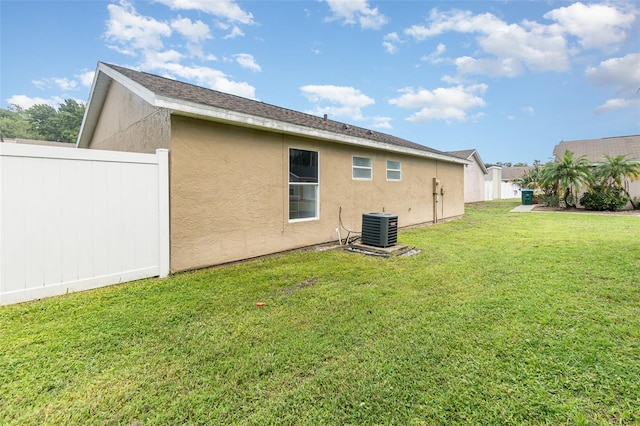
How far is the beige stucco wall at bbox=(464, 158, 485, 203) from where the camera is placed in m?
23.5

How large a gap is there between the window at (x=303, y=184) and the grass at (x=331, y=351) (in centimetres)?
247

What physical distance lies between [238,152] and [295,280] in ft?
9.23

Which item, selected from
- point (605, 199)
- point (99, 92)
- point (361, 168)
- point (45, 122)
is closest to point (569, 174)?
point (605, 199)

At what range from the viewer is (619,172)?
15.2m

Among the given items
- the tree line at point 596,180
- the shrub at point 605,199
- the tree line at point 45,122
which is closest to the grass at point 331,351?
the tree line at point 596,180

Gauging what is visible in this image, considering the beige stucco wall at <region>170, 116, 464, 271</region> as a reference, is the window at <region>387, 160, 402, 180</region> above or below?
above

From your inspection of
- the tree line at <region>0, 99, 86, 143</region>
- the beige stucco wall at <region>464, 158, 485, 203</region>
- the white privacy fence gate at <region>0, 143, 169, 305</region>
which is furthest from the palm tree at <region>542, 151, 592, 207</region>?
the tree line at <region>0, 99, 86, 143</region>

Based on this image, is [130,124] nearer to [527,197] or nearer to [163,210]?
[163,210]

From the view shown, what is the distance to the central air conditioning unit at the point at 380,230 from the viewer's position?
6.77 metres

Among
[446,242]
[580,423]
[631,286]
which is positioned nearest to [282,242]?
[446,242]

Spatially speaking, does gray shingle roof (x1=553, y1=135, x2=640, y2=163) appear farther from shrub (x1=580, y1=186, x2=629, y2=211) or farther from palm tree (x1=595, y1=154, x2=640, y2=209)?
shrub (x1=580, y1=186, x2=629, y2=211)

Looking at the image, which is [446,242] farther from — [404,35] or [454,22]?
[404,35]

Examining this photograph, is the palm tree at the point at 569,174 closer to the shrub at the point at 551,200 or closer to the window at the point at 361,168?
the shrub at the point at 551,200

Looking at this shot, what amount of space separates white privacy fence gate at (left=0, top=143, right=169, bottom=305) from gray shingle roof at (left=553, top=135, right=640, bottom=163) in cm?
2378
